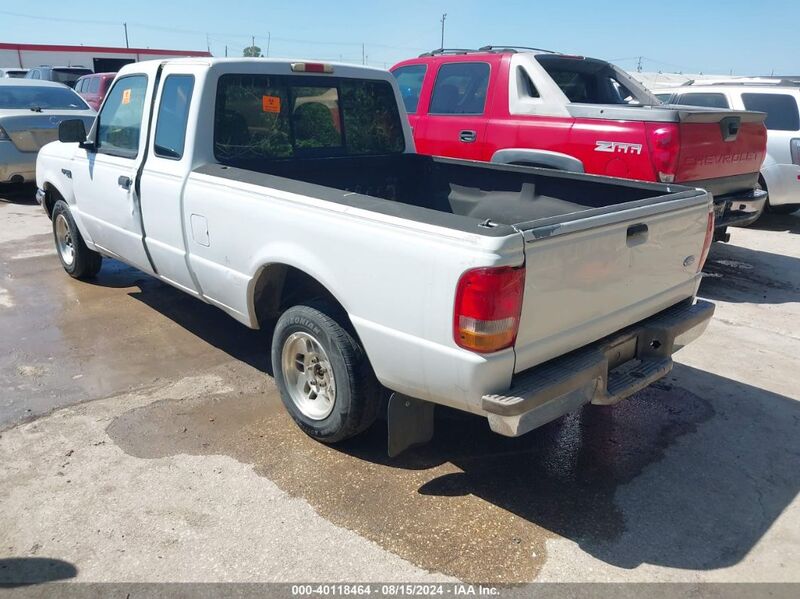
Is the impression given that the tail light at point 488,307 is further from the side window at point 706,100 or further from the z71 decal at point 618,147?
the side window at point 706,100

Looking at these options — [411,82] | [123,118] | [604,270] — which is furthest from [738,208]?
[123,118]

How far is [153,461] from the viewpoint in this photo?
11.3 feet

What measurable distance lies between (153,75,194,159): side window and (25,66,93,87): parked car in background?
59.5 ft

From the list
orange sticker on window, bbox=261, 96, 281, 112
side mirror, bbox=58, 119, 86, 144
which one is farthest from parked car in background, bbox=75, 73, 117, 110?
orange sticker on window, bbox=261, 96, 281, 112

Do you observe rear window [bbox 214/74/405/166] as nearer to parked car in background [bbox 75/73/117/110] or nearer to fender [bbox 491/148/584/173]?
fender [bbox 491/148/584/173]

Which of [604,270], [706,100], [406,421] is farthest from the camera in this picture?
[706,100]

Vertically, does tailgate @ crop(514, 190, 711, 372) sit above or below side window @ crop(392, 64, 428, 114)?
below

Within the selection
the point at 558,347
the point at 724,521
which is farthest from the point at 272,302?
the point at 724,521

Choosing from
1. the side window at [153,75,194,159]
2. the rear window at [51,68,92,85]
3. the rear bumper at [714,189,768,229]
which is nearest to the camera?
the side window at [153,75,194,159]

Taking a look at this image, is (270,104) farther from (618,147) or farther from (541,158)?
(618,147)

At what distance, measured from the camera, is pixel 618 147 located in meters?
5.64

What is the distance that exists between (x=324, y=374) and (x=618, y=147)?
11.5 ft

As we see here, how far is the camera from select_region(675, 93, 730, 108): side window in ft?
31.9

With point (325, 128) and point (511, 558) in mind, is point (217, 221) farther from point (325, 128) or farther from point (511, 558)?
point (511, 558)
